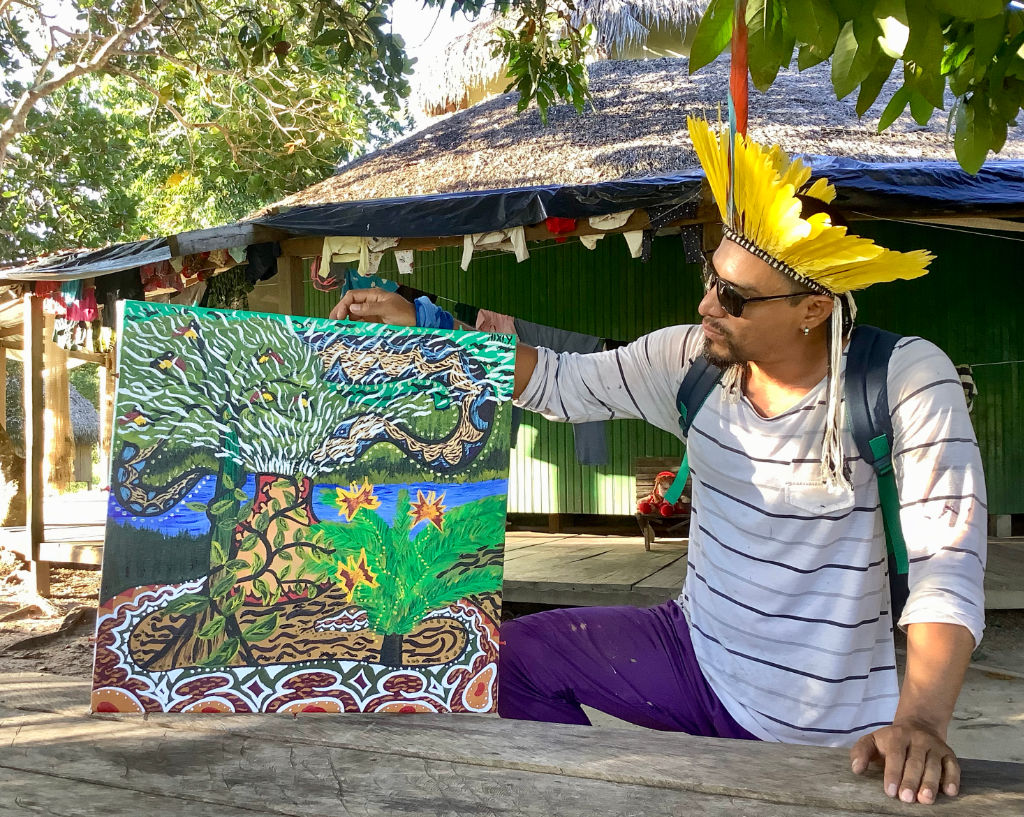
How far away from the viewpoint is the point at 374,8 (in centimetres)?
421

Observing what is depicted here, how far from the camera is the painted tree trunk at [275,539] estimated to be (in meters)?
1.40

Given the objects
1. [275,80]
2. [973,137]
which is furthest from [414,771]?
[275,80]

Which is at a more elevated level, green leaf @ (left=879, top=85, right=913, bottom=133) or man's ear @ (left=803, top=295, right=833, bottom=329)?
green leaf @ (left=879, top=85, right=913, bottom=133)

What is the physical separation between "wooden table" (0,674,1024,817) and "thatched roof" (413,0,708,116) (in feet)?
33.4

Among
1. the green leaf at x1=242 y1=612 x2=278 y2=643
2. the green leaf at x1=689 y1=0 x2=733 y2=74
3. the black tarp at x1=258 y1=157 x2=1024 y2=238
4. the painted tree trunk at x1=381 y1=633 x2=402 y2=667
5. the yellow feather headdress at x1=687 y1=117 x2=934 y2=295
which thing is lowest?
the painted tree trunk at x1=381 y1=633 x2=402 y2=667

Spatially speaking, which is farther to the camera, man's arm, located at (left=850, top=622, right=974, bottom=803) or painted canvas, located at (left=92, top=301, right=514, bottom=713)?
painted canvas, located at (left=92, top=301, right=514, bottom=713)

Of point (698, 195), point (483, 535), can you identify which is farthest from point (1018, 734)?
point (483, 535)

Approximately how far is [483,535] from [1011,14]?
136cm

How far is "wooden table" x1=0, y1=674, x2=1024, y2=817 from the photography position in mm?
1136

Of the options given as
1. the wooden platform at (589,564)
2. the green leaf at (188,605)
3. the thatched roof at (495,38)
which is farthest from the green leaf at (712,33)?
the thatched roof at (495,38)

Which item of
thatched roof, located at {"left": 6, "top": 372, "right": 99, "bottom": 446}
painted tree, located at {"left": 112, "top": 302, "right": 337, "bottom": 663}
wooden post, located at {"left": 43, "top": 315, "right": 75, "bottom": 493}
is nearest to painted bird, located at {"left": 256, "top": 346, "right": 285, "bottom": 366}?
painted tree, located at {"left": 112, "top": 302, "right": 337, "bottom": 663}

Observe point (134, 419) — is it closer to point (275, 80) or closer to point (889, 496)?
point (889, 496)

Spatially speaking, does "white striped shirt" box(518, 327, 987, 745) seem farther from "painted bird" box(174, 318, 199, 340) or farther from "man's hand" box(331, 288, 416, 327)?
"painted bird" box(174, 318, 199, 340)

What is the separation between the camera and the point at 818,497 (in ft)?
5.32
